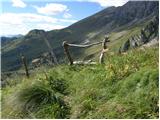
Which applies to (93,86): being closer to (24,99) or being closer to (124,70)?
(124,70)

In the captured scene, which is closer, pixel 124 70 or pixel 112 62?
pixel 124 70

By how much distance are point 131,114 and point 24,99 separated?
3112 mm

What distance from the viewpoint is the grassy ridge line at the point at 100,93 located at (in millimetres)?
8492

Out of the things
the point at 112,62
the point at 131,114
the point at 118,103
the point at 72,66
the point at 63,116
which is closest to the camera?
the point at 131,114

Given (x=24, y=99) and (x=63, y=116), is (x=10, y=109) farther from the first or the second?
(x=63, y=116)

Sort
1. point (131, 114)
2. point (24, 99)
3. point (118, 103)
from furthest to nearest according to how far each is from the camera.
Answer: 1. point (24, 99)
2. point (118, 103)
3. point (131, 114)

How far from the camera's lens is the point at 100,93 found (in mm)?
9734

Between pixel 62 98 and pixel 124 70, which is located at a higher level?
pixel 124 70

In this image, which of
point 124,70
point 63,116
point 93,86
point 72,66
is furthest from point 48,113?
point 72,66

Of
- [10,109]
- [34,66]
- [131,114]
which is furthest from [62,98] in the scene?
[34,66]

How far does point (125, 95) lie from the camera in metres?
8.98

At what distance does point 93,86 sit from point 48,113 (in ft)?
4.57

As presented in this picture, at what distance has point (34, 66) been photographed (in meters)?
14.0

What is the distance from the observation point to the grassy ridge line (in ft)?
A: 27.9
